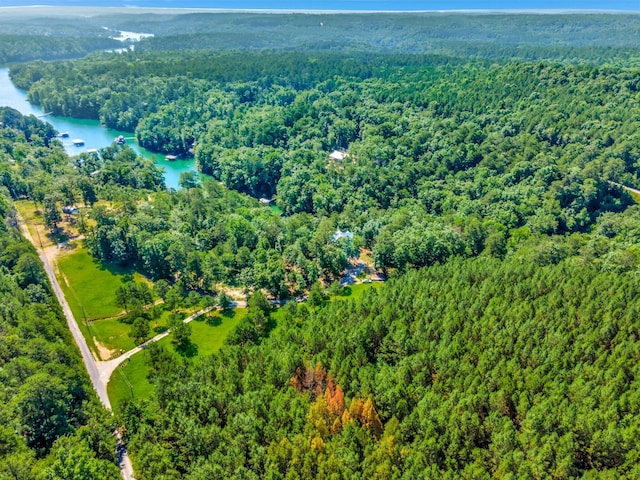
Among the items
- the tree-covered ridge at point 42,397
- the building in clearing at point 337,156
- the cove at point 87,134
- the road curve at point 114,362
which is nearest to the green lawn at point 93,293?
the road curve at point 114,362

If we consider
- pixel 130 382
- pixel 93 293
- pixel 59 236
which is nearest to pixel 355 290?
pixel 130 382

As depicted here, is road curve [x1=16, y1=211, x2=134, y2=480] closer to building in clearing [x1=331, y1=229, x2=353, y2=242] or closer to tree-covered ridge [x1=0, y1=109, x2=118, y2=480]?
tree-covered ridge [x1=0, y1=109, x2=118, y2=480]

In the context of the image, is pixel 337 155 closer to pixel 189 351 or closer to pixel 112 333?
pixel 189 351

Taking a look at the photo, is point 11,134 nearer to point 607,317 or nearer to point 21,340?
point 21,340

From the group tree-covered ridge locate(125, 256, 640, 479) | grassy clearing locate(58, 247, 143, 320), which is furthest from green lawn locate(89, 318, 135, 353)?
tree-covered ridge locate(125, 256, 640, 479)

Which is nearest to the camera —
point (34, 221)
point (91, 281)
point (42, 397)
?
point (42, 397)
